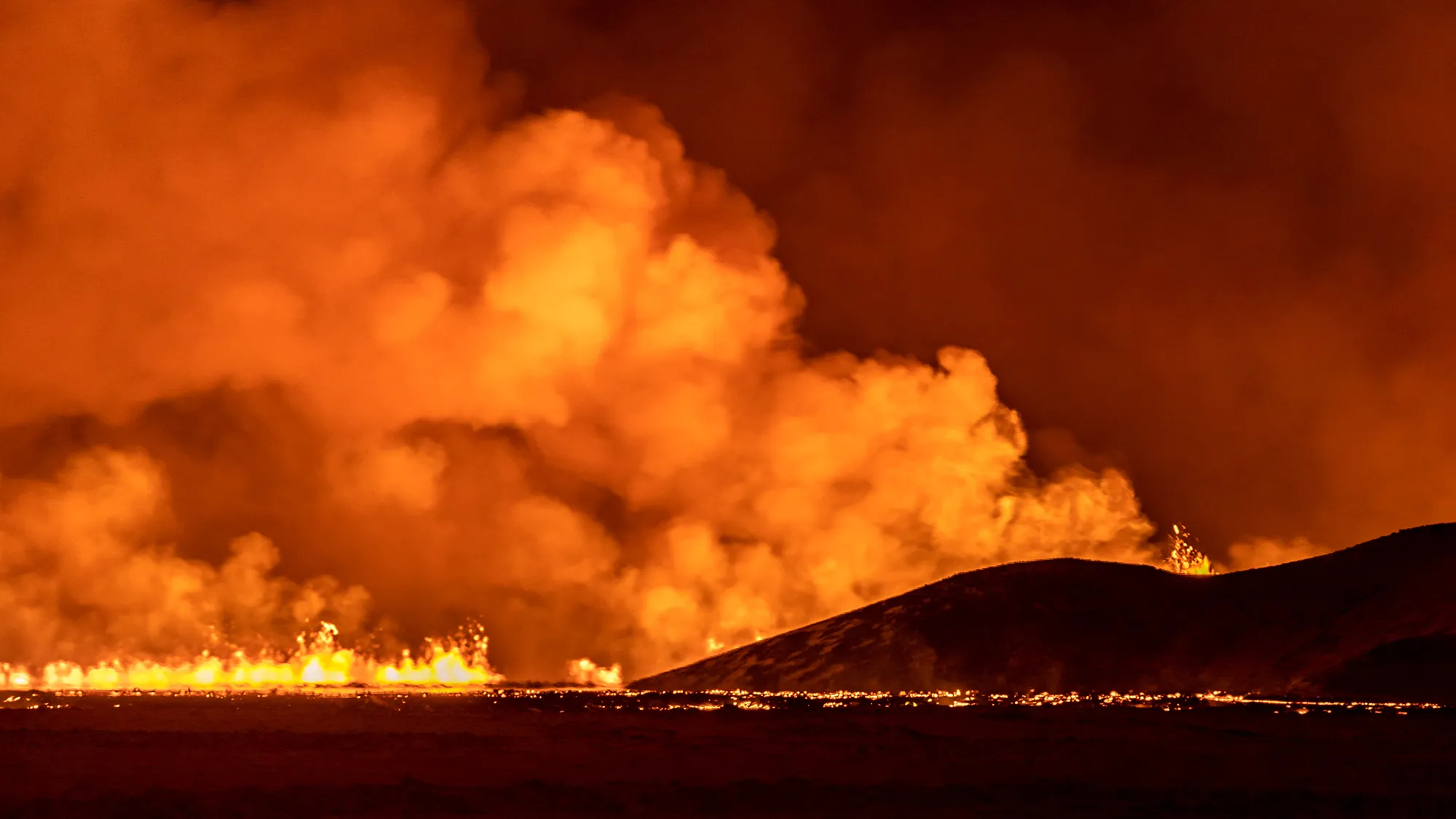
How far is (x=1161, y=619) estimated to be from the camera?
19012cm

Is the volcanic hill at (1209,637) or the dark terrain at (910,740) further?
the volcanic hill at (1209,637)

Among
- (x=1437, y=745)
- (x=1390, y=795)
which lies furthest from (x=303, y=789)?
(x=1437, y=745)

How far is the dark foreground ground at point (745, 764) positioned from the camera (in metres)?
49.2

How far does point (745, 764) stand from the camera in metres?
65.9

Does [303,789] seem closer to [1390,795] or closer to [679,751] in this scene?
[679,751]

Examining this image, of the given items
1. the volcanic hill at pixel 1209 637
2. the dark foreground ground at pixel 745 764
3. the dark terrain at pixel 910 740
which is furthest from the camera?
the volcanic hill at pixel 1209 637

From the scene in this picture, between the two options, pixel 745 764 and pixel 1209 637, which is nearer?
pixel 745 764

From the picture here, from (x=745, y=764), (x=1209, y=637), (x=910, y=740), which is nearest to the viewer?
(x=745, y=764)

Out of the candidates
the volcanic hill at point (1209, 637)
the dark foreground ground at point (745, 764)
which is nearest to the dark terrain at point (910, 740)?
the dark foreground ground at point (745, 764)

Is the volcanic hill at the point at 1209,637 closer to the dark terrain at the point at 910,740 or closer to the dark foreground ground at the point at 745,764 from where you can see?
the dark terrain at the point at 910,740

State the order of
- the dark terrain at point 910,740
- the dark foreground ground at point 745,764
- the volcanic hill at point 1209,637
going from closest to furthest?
the dark foreground ground at point 745,764, the dark terrain at point 910,740, the volcanic hill at point 1209,637

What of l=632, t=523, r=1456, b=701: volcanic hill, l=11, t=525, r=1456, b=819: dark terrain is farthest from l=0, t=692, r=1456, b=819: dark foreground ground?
l=632, t=523, r=1456, b=701: volcanic hill

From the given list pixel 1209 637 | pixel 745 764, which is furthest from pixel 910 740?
pixel 1209 637

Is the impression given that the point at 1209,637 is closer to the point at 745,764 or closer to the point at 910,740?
the point at 910,740
